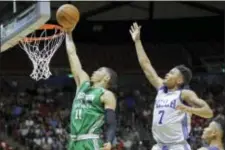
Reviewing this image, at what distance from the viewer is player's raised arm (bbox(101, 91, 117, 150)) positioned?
5449 mm

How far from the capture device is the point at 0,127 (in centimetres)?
1755

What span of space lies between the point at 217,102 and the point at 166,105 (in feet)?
44.3

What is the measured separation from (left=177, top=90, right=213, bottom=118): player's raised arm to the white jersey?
8cm

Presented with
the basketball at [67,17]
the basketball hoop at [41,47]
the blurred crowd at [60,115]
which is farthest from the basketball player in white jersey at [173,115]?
the blurred crowd at [60,115]

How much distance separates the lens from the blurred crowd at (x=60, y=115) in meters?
16.9

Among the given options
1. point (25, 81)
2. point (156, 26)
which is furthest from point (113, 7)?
point (25, 81)

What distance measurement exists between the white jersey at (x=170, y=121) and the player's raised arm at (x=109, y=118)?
55 cm

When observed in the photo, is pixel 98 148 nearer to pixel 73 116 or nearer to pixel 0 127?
pixel 73 116

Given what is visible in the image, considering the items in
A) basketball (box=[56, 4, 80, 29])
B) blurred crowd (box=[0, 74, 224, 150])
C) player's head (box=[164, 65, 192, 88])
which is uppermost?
basketball (box=[56, 4, 80, 29])

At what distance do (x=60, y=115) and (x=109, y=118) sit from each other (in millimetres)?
12844

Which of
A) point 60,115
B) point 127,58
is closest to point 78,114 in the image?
point 60,115

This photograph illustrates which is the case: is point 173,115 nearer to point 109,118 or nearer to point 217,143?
point 217,143

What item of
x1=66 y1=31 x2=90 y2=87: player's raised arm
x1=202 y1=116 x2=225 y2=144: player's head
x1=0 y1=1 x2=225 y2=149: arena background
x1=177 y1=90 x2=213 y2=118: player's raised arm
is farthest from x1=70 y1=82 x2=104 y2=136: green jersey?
x1=0 y1=1 x2=225 y2=149: arena background

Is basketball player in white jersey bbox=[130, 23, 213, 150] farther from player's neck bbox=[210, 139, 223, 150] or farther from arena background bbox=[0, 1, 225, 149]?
arena background bbox=[0, 1, 225, 149]
